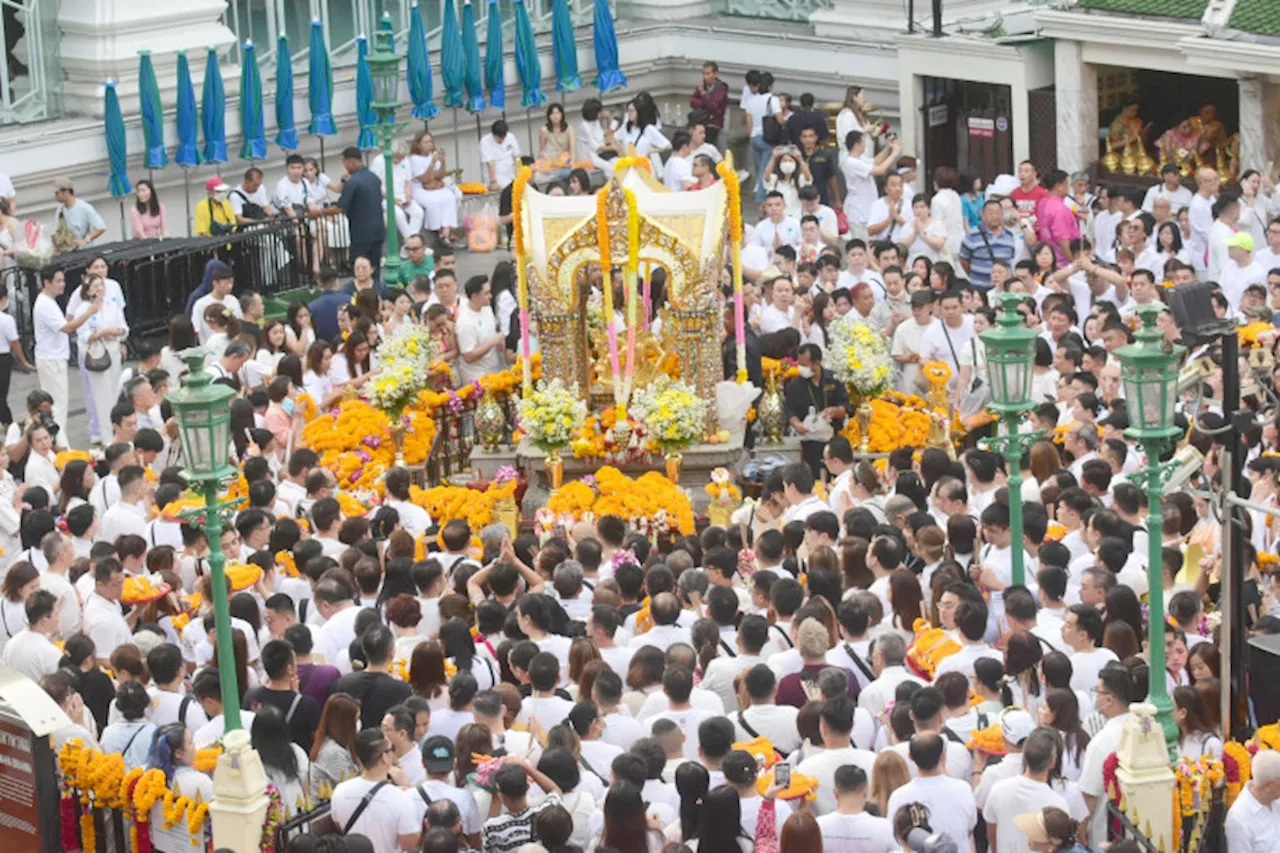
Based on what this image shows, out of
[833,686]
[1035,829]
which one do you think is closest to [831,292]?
[833,686]

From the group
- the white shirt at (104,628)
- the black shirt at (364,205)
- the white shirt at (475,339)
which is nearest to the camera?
the white shirt at (104,628)

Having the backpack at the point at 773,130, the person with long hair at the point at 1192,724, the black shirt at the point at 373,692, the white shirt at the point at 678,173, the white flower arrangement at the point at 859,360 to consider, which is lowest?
the person with long hair at the point at 1192,724

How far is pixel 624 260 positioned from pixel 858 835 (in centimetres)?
795

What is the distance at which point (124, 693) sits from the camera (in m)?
14.4

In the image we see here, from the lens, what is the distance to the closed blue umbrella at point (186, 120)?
28.3m

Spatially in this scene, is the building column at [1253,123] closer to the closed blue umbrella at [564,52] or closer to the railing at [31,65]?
the closed blue umbrella at [564,52]

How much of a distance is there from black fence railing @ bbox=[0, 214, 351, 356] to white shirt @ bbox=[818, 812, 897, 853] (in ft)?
47.3

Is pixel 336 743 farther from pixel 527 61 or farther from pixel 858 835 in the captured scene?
pixel 527 61

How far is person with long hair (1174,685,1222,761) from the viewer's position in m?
13.7

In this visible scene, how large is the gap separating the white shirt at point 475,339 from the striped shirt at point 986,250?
502 centimetres

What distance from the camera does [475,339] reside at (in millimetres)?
22031

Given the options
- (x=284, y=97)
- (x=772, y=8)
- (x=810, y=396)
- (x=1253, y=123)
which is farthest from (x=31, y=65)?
(x=1253, y=123)

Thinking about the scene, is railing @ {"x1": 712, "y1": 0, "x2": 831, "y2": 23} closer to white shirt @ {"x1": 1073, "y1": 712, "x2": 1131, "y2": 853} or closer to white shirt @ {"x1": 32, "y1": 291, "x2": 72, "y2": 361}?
white shirt @ {"x1": 32, "y1": 291, "x2": 72, "y2": 361}

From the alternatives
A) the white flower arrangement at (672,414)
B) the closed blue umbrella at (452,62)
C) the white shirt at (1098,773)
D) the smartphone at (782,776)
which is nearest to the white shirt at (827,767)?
the smartphone at (782,776)
